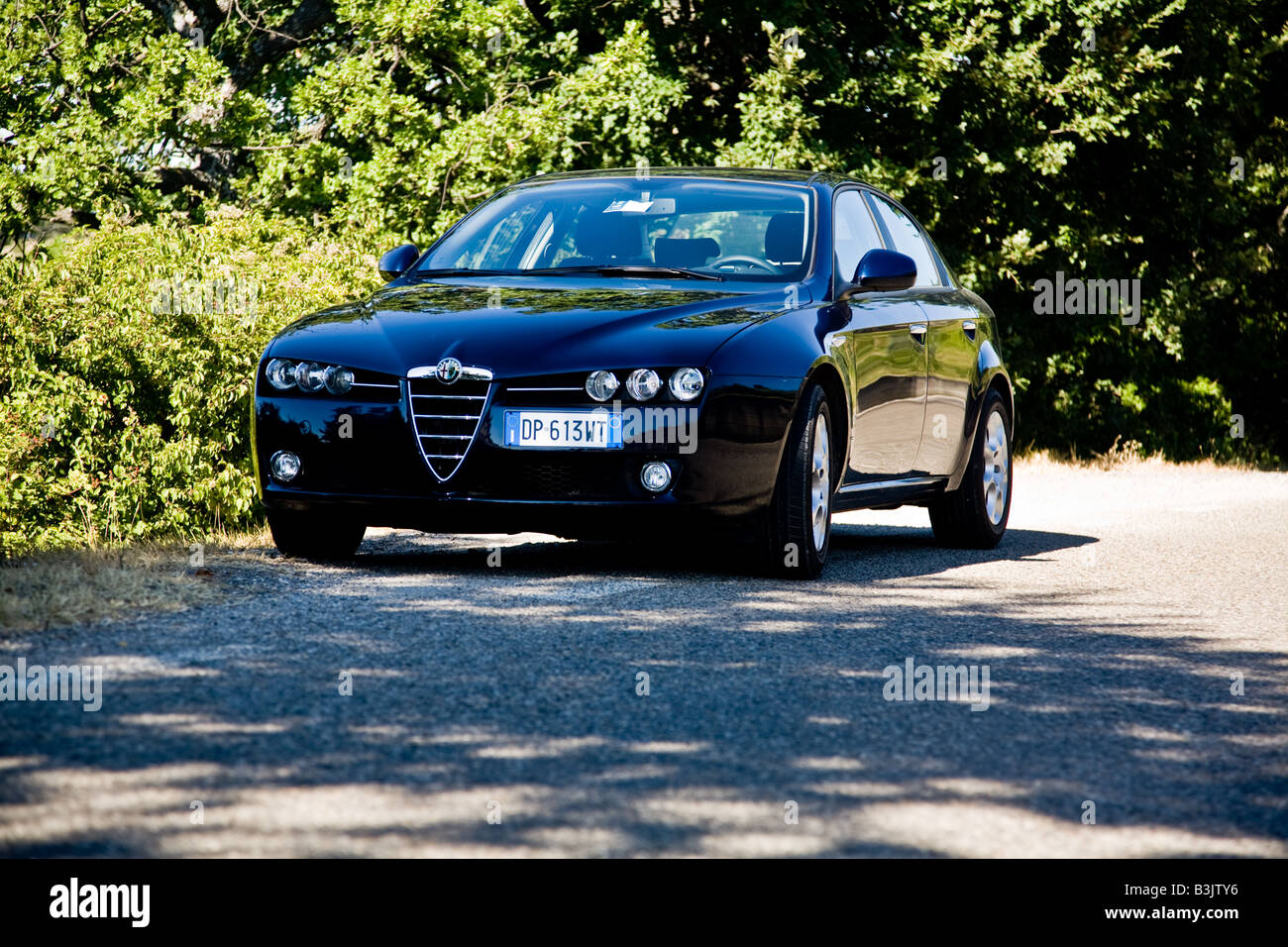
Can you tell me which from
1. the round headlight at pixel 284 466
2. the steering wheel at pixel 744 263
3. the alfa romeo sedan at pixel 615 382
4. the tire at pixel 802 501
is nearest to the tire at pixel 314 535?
the alfa romeo sedan at pixel 615 382

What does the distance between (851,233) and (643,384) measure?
217cm

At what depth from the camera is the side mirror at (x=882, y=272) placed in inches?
325

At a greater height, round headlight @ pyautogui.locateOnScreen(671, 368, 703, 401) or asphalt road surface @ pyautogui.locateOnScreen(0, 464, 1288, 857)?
round headlight @ pyautogui.locateOnScreen(671, 368, 703, 401)

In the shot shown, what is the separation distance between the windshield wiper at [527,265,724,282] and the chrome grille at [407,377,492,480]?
1.32 m

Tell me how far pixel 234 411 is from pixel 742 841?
7.39m

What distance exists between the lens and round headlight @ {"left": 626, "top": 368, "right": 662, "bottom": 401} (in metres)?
7.16

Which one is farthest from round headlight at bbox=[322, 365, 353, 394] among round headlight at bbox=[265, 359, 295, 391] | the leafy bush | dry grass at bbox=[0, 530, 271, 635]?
the leafy bush

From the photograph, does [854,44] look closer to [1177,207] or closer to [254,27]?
[1177,207]

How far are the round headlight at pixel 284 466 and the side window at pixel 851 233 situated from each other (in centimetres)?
261

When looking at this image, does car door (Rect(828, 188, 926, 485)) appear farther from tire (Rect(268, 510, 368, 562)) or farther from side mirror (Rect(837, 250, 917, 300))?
tire (Rect(268, 510, 368, 562))

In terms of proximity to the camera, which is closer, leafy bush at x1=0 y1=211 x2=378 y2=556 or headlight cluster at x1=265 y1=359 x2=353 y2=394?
headlight cluster at x1=265 y1=359 x2=353 y2=394

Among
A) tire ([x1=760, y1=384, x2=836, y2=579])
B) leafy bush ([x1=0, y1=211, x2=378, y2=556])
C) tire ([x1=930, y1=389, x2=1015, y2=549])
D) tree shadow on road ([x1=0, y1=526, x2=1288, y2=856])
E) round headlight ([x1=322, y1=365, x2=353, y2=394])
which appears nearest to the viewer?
tree shadow on road ([x1=0, y1=526, x2=1288, y2=856])

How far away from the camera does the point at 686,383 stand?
23.6 ft

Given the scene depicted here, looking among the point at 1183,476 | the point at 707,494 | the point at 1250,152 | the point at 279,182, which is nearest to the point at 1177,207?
the point at 1250,152
